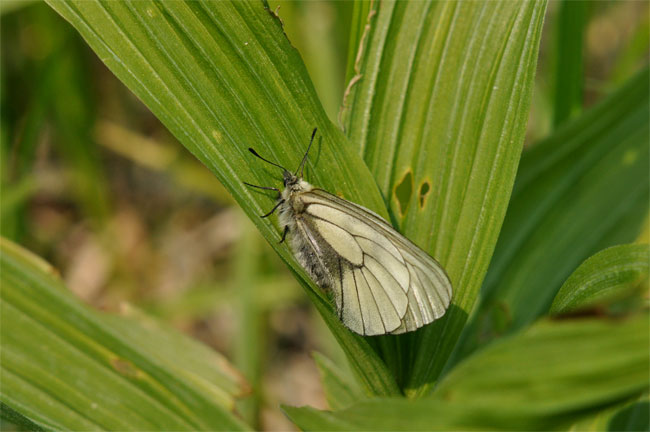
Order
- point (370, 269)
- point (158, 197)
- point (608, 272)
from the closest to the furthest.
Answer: point (608, 272) → point (370, 269) → point (158, 197)

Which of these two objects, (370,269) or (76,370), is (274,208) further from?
(76,370)

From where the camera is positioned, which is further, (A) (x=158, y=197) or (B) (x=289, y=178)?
(A) (x=158, y=197)

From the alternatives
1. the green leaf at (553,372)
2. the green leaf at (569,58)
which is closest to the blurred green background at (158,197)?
the green leaf at (569,58)

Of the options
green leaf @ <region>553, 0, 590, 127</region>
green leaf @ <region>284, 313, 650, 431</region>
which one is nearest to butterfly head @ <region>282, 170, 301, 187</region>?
green leaf @ <region>284, 313, 650, 431</region>

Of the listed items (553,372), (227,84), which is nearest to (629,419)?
(553,372)

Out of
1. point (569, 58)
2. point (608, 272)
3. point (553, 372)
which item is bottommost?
point (553, 372)

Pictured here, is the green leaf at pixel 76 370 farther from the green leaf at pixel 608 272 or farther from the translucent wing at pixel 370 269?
the green leaf at pixel 608 272
